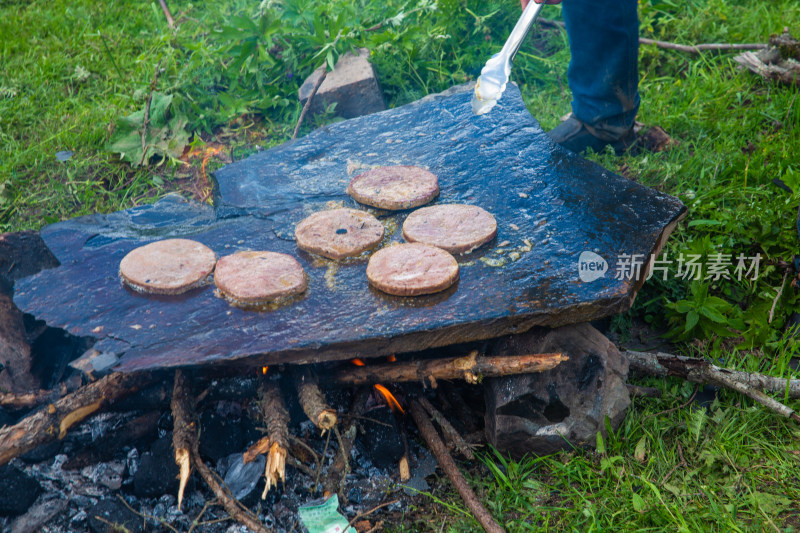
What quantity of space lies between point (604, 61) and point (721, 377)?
275 centimetres

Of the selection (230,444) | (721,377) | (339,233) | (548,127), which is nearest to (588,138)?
(548,127)

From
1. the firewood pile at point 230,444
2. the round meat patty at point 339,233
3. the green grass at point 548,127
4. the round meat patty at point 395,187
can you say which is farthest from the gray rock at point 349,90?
the firewood pile at point 230,444

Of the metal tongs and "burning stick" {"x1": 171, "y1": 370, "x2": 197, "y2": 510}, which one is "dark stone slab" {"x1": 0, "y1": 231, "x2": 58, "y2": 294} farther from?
the metal tongs

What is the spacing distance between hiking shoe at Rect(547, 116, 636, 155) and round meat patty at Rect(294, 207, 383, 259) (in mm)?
2484

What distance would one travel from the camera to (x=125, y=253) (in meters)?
3.09

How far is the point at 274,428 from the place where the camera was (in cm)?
257

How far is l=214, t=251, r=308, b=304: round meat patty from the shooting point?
268 centimetres

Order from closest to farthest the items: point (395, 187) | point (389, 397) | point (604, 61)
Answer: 1. point (389, 397)
2. point (395, 187)
3. point (604, 61)

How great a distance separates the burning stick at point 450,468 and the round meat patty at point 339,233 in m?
0.92

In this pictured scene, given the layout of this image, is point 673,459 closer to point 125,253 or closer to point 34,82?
point 125,253

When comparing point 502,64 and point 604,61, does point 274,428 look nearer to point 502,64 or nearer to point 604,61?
point 502,64

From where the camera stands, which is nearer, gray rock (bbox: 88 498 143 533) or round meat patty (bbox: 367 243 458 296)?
gray rock (bbox: 88 498 143 533)

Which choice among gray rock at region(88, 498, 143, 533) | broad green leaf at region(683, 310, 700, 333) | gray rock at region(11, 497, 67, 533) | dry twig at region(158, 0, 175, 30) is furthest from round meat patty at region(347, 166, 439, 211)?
dry twig at region(158, 0, 175, 30)

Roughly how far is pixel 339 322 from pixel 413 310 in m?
0.35
